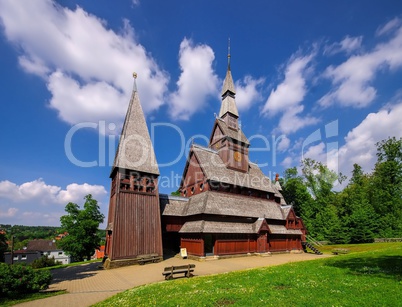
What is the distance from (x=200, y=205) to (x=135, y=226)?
783 centimetres

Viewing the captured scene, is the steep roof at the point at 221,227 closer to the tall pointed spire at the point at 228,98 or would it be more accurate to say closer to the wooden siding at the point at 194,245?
the wooden siding at the point at 194,245

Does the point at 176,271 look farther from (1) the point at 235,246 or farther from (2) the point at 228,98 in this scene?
(2) the point at 228,98

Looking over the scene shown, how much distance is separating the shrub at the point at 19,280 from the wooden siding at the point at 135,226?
7646mm

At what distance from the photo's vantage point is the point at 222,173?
30172 millimetres

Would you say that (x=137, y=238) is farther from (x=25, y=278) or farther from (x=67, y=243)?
(x=67, y=243)

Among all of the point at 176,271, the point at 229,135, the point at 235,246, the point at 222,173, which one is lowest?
the point at 176,271

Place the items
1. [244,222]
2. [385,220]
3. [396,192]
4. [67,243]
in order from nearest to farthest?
[244,222], [67,243], [385,220], [396,192]

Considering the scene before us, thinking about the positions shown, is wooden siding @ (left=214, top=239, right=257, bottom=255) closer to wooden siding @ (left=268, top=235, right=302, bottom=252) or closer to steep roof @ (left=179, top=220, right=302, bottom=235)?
steep roof @ (left=179, top=220, right=302, bottom=235)

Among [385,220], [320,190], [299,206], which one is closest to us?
[385,220]

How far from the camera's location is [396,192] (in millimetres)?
49875

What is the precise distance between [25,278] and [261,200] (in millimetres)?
28393

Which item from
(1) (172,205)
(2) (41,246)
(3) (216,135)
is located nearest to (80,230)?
(1) (172,205)

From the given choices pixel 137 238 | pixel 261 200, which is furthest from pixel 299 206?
pixel 137 238

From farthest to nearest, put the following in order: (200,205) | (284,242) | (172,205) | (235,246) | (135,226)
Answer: (284,242) < (172,205) < (200,205) < (235,246) < (135,226)
